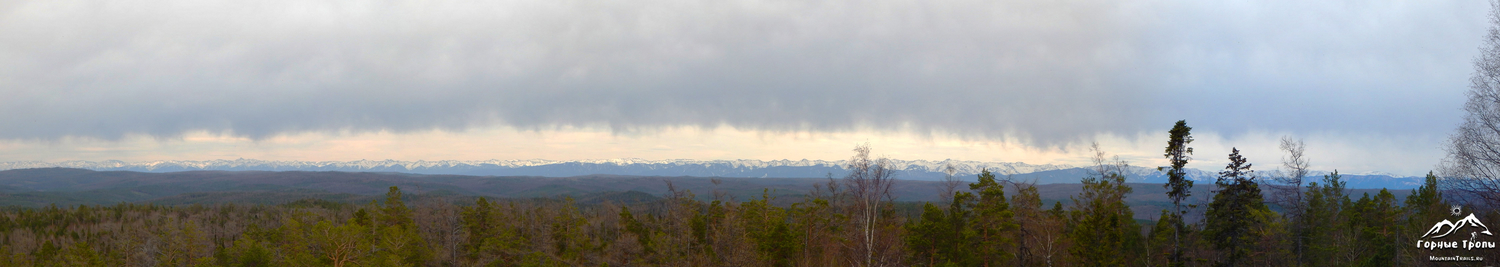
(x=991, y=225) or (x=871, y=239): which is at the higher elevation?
(x=991, y=225)

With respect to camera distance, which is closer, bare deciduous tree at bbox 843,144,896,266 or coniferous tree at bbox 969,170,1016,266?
bare deciduous tree at bbox 843,144,896,266

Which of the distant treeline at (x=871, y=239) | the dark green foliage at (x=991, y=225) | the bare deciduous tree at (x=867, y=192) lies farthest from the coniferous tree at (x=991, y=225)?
the bare deciduous tree at (x=867, y=192)

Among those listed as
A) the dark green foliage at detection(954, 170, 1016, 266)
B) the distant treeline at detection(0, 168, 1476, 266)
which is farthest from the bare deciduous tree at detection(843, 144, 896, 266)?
the dark green foliage at detection(954, 170, 1016, 266)

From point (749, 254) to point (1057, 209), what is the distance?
31716 mm

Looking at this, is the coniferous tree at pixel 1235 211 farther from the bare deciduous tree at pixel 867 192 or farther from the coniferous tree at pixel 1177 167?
the bare deciduous tree at pixel 867 192

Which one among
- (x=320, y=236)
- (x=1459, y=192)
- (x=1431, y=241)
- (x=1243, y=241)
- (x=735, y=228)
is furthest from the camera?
(x=735, y=228)

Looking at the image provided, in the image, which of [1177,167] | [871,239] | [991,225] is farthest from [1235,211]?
[871,239]

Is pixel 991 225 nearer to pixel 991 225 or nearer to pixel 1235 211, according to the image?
pixel 991 225

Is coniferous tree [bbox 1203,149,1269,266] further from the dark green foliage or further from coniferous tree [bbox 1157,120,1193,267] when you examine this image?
the dark green foliage

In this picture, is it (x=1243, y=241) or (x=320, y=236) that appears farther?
(x=320, y=236)

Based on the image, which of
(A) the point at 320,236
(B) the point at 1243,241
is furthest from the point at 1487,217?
(A) the point at 320,236

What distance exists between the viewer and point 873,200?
43000 mm

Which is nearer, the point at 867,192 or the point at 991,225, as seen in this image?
the point at 867,192

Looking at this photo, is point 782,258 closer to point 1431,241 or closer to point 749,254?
point 749,254
